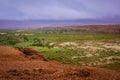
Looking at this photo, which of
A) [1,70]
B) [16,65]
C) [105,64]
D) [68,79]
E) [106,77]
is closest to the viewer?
[68,79]

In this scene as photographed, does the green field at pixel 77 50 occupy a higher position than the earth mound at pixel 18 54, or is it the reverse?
the earth mound at pixel 18 54

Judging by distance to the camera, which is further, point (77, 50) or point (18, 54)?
point (77, 50)

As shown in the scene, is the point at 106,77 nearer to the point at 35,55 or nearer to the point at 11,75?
the point at 11,75

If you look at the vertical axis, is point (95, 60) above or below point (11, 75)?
below

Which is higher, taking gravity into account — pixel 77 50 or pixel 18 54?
pixel 18 54

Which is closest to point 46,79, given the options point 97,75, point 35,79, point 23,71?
point 35,79

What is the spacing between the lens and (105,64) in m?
31.1

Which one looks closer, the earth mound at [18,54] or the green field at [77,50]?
the earth mound at [18,54]

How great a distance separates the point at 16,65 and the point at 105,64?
48.7 feet

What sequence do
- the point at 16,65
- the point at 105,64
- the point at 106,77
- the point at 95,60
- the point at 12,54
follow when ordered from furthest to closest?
the point at 95,60, the point at 105,64, the point at 12,54, the point at 16,65, the point at 106,77

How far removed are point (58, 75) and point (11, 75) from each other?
320cm

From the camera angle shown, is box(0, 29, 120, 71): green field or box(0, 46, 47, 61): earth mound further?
box(0, 29, 120, 71): green field

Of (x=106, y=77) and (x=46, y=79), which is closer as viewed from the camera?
(x=46, y=79)

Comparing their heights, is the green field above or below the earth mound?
below
